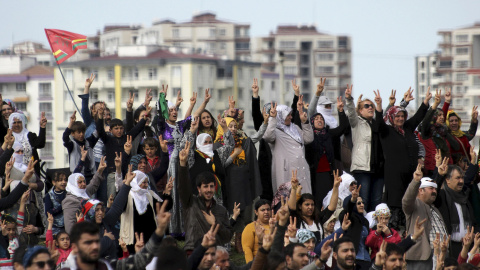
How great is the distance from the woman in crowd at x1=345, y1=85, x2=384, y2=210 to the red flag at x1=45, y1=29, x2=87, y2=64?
5.47 meters

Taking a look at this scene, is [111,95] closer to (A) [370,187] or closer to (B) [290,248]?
(A) [370,187]

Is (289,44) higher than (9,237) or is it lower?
higher

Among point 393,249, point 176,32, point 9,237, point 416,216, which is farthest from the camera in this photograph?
point 176,32

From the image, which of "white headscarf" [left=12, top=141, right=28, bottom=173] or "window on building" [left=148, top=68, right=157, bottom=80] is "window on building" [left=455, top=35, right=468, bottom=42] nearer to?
"window on building" [left=148, top=68, right=157, bottom=80]

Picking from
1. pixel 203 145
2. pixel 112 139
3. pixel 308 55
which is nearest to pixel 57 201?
pixel 112 139

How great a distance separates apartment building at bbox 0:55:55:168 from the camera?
99.9 m

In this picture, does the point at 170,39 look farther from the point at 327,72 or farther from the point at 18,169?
the point at 18,169

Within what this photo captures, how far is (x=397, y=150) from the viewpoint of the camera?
13031mm

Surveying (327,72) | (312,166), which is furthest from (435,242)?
(327,72)

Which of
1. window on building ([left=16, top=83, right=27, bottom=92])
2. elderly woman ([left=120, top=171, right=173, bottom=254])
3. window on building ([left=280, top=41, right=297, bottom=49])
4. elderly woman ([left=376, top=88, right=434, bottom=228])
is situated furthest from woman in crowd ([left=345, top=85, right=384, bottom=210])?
window on building ([left=280, top=41, right=297, bottom=49])

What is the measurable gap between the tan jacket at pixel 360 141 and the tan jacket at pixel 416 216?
1505 millimetres

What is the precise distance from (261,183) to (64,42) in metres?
5.37

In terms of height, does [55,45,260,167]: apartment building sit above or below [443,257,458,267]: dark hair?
above

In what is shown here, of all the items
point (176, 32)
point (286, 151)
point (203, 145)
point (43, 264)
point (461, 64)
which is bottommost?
point (43, 264)
